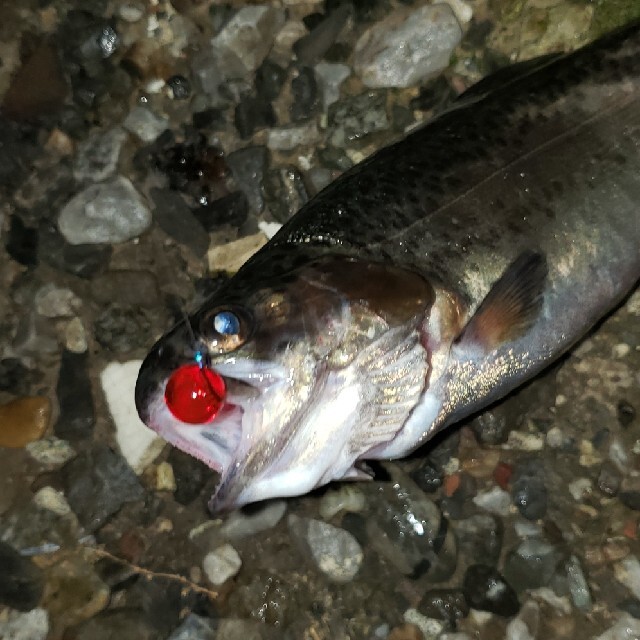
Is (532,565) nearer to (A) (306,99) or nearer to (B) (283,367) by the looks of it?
(B) (283,367)

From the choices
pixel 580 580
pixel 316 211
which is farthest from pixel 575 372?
pixel 316 211

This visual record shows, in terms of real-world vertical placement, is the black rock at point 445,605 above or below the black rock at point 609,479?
above

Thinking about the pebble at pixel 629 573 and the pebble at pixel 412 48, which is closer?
the pebble at pixel 629 573

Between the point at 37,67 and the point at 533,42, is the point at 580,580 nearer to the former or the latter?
the point at 533,42

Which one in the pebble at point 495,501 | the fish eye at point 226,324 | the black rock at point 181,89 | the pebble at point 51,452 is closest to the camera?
the fish eye at point 226,324

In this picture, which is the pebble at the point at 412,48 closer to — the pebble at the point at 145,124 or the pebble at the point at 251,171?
the pebble at the point at 251,171

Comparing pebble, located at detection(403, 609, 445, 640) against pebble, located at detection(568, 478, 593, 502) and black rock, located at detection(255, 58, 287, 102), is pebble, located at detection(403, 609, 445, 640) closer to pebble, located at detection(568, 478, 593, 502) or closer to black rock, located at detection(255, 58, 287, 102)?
pebble, located at detection(568, 478, 593, 502)

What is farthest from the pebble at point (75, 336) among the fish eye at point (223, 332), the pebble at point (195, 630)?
the fish eye at point (223, 332)

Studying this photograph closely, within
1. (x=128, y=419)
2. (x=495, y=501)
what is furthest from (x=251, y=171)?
(x=495, y=501)
